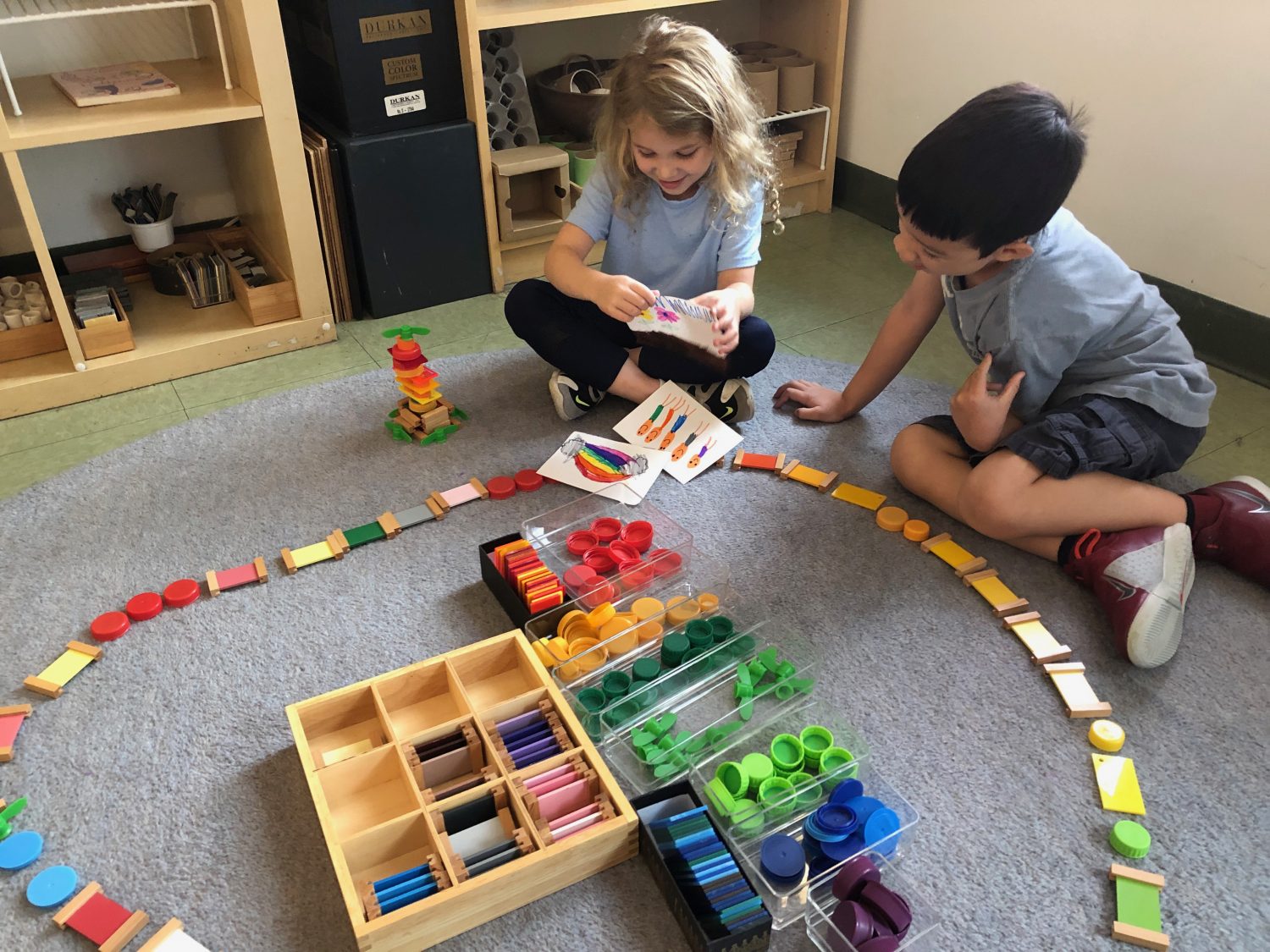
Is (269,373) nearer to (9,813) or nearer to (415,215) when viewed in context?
(415,215)

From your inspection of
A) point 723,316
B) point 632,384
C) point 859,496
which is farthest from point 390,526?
point 859,496

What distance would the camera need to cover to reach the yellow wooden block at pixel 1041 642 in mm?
1117

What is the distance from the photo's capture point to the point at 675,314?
140 centimetres

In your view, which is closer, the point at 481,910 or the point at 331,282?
the point at 481,910

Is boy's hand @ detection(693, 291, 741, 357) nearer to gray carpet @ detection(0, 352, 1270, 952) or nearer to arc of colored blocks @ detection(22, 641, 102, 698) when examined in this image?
gray carpet @ detection(0, 352, 1270, 952)

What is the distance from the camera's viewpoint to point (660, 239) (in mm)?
1535

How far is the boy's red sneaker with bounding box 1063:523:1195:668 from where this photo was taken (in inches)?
43.2

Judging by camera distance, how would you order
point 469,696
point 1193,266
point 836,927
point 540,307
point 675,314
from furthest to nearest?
point 1193,266 → point 540,307 → point 675,314 → point 469,696 → point 836,927

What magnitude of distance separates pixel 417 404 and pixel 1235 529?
1105mm

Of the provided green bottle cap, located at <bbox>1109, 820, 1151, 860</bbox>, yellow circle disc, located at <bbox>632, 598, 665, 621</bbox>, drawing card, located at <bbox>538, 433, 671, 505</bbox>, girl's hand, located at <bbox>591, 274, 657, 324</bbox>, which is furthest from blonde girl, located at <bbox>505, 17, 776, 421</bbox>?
green bottle cap, located at <bbox>1109, 820, 1151, 860</bbox>

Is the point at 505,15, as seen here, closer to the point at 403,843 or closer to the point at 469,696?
the point at 469,696

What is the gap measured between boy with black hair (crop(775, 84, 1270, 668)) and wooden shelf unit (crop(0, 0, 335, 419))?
1.02 metres

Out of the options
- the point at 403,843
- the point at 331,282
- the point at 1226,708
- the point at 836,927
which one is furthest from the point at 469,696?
the point at 331,282

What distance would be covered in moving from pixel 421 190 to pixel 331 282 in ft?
0.77
